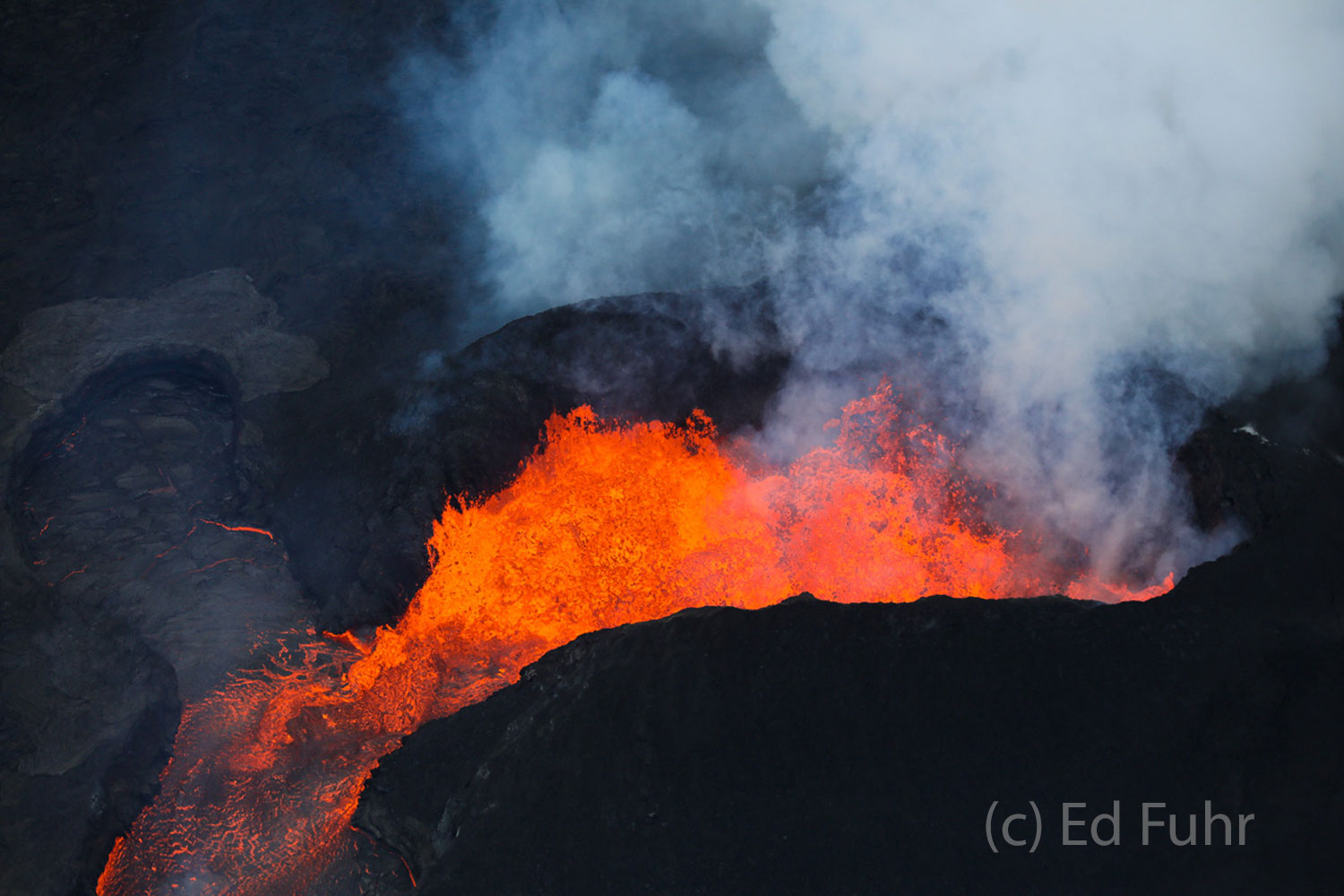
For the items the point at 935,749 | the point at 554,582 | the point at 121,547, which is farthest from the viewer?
the point at 121,547

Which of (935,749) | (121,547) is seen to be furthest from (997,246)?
(121,547)

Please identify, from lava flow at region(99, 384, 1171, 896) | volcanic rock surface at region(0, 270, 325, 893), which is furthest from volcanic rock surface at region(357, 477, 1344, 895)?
volcanic rock surface at region(0, 270, 325, 893)

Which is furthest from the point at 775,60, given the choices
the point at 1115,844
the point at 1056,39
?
the point at 1115,844

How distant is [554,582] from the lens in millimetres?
7562

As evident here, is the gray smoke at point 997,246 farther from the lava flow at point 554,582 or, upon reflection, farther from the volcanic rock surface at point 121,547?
the volcanic rock surface at point 121,547

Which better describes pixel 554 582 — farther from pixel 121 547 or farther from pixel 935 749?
pixel 121 547

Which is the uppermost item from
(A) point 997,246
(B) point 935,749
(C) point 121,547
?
(A) point 997,246

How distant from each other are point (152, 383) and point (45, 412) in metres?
0.99

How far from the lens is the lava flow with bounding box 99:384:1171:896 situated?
20.7 ft

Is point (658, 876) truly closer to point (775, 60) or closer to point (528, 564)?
point (528, 564)

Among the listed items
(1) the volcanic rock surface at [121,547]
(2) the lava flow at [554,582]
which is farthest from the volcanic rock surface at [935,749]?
(1) the volcanic rock surface at [121,547]

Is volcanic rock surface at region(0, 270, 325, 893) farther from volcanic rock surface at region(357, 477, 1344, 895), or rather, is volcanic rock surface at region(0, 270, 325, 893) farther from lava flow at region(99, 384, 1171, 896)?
volcanic rock surface at region(357, 477, 1344, 895)

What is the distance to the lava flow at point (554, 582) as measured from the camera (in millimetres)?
6297

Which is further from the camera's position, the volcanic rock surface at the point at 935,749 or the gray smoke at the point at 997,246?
the gray smoke at the point at 997,246
